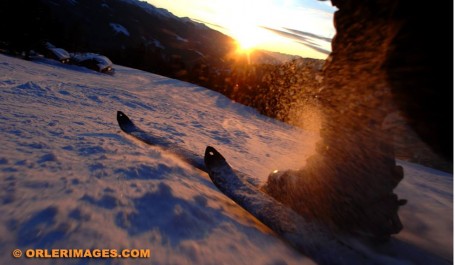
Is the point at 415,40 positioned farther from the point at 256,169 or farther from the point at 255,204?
the point at 256,169

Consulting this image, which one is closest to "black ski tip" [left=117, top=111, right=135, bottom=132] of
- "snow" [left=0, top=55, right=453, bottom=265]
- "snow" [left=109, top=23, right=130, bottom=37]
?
"snow" [left=0, top=55, right=453, bottom=265]

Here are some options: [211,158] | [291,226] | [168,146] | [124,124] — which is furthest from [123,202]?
[124,124]

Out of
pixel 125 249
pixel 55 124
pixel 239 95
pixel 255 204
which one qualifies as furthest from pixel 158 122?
pixel 239 95

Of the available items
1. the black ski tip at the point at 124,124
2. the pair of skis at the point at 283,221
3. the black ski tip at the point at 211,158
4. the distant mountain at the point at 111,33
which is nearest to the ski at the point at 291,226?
the pair of skis at the point at 283,221

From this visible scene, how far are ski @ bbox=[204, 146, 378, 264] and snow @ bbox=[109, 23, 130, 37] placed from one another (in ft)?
274

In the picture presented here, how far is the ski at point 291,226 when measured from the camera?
2.43 meters

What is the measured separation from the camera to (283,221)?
283 cm

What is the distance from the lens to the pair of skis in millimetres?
2441

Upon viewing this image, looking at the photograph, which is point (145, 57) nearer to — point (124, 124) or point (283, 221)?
point (124, 124)

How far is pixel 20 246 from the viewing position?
1.92 m

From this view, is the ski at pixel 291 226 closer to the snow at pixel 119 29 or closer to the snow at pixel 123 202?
the snow at pixel 123 202

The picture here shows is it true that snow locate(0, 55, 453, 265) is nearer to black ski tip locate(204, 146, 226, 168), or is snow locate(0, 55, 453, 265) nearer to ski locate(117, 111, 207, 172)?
ski locate(117, 111, 207, 172)

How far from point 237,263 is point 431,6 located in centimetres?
241

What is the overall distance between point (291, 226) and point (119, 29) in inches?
3410
